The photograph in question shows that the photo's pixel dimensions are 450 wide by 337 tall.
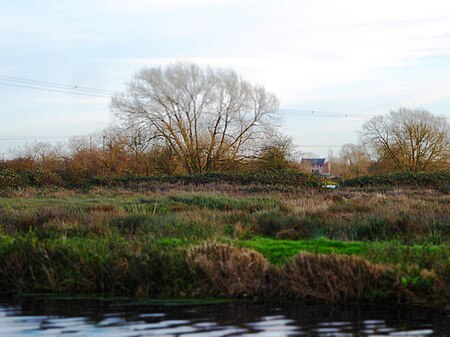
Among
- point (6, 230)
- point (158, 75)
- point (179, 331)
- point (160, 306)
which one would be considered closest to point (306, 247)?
point (160, 306)

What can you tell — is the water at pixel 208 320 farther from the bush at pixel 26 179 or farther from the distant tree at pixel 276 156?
the distant tree at pixel 276 156

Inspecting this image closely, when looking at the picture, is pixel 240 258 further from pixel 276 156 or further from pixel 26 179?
pixel 276 156

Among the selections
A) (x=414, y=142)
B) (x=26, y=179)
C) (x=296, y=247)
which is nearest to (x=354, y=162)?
(x=414, y=142)

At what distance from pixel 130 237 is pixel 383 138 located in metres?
50.2

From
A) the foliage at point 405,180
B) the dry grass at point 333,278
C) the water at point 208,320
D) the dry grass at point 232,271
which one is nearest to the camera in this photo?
the water at point 208,320

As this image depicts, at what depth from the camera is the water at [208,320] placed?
10.1 m

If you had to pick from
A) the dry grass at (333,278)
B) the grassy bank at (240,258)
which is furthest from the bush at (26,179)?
the dry grass at (333,278)

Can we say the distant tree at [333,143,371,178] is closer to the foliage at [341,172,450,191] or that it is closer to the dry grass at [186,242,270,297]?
the foliage at [341,172,450,191]

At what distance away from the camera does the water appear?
1006cm

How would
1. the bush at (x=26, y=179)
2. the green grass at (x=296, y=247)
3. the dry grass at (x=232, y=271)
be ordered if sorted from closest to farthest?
the dry grass at (x=232, y=271), the green grass at (x=296, y=247), the bush at (x=26, y=179)

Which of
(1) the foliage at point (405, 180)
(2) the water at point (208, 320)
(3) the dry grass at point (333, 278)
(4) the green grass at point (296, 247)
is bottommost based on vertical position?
(2) the water at point (208, 320)

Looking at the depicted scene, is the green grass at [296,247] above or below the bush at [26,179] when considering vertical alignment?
below

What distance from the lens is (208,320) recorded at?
10.8 m

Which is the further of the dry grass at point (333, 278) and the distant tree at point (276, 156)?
the distant tree at point (276, 156)
